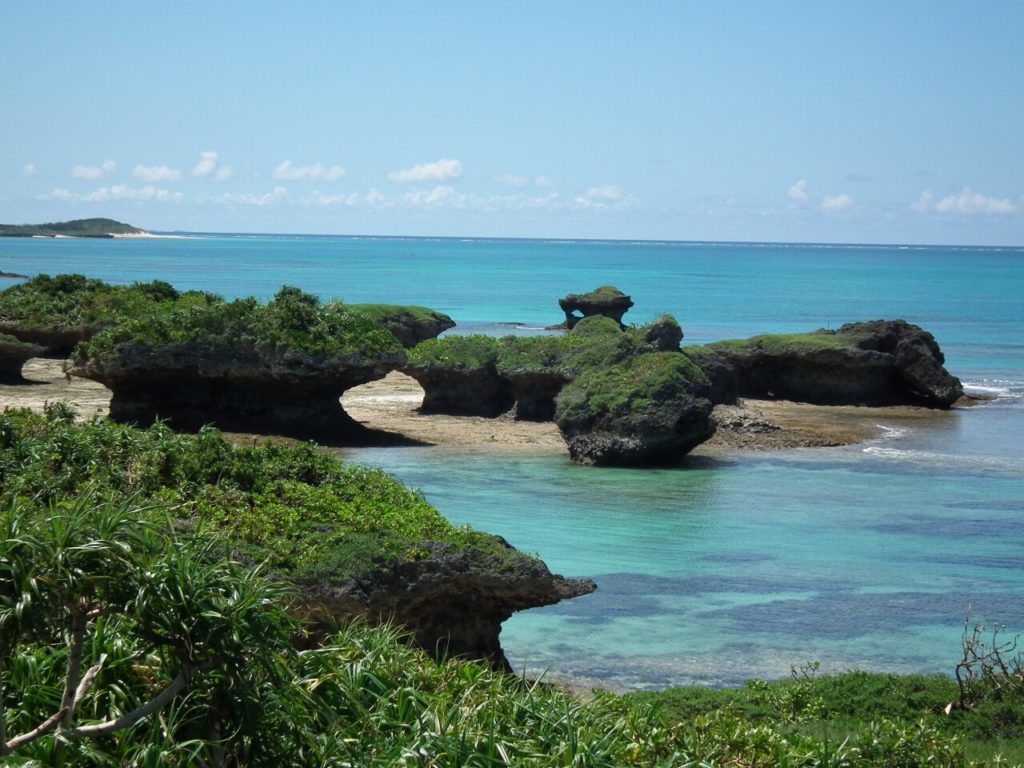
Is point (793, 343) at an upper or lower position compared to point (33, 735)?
upper

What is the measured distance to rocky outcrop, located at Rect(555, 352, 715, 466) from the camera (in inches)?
1054

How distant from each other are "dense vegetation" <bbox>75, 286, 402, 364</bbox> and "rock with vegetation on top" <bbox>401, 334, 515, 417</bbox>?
4539 mm

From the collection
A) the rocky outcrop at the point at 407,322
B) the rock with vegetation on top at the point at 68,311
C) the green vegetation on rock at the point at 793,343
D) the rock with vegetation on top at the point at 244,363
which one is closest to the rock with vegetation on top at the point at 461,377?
the rock with vegetation on top at the point at 244,363

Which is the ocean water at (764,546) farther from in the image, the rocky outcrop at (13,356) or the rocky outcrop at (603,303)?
the rocky outcrop at (603,303)

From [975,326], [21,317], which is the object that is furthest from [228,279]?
[21,317]

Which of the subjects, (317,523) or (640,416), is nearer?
(317,523)

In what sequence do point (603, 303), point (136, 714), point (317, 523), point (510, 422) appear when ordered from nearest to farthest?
1. point (136, 714)
2. point (317, 523)
3. point (510, 422)
4. point (603, 303)

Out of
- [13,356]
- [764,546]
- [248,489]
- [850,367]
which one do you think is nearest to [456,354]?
[13,356]

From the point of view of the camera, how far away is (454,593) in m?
12.8

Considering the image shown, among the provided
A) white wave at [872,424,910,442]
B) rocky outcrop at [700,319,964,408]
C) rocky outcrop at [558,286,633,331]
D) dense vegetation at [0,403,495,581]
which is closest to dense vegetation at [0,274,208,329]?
rocky outcrop at [700,319,964,408]

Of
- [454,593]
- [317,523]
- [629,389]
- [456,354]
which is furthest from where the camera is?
[456,354]

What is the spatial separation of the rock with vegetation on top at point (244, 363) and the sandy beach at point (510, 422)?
1.67 m

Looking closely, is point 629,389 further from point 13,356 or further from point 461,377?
point 13,356

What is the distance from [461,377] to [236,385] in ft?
20.8
